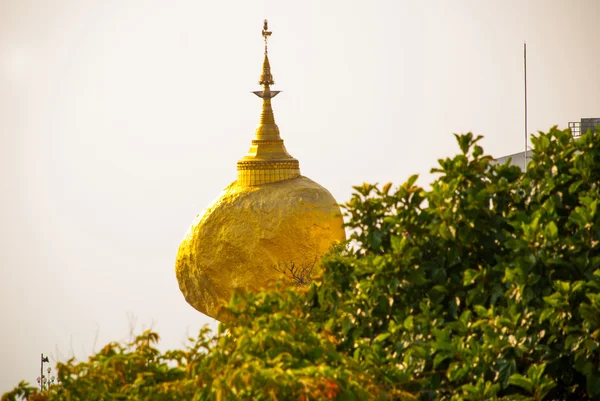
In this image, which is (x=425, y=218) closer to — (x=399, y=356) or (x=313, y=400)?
(x=399, y=356)

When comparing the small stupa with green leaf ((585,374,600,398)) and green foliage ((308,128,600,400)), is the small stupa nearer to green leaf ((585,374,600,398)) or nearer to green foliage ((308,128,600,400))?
green foliage ((308,128,600,400))

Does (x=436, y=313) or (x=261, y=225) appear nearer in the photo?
(x=436, y=313)

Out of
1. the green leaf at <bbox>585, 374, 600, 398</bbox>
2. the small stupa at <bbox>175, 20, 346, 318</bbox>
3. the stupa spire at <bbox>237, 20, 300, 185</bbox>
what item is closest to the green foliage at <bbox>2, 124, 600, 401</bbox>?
the green leaf at <bbox>585, 374, 600, 398</bbox>

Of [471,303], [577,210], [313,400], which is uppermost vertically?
[577,210]

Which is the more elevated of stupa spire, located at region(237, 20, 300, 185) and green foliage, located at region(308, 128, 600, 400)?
stupa spire, located at region(237, 20, 300, 185)

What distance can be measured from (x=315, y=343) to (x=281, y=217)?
11.8m

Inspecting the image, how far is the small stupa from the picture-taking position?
667 inches

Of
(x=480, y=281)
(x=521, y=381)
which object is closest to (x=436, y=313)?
(x=480, y=281)

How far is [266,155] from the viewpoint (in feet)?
57.5

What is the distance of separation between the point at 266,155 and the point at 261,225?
1.34m

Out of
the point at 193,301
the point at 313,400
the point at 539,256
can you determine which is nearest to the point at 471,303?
the point at 539,256

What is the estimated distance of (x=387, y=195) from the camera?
6090 mm

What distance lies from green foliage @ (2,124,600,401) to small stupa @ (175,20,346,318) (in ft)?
34.7

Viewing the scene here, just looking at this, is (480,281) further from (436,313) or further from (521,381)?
(521,381)
